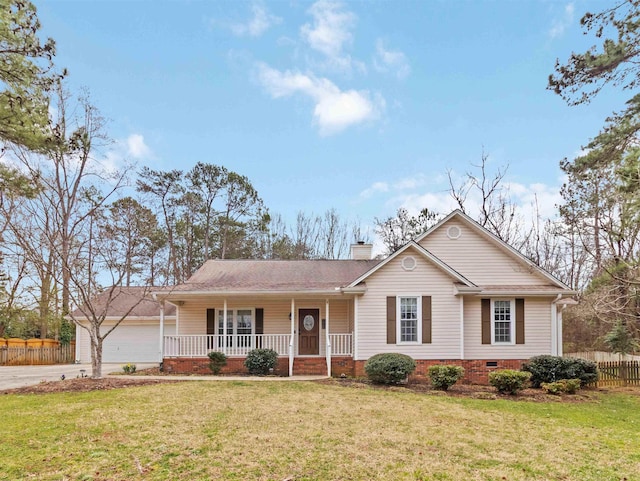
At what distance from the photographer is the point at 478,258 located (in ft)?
53.2

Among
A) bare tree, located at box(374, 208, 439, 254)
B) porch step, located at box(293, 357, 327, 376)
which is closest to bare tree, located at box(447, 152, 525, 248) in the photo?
bare tree, located at box(374, 208, 439, 254)

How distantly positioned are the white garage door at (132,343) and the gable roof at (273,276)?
556cm

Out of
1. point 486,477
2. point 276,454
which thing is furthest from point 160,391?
point 486,477

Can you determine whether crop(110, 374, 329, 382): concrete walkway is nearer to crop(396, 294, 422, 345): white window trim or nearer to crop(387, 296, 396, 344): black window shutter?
crop(387, 296, 396, 344): black window shutter

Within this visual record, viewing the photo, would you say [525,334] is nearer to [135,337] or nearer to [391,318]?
[391,318]

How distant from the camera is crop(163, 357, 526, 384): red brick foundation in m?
14.6

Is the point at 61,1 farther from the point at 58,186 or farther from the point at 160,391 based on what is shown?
the point at 58,186

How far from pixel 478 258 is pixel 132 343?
53.4 feet

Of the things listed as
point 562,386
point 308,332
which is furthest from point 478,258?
point 308,332

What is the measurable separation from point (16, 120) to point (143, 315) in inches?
579

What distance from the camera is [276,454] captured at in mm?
6336

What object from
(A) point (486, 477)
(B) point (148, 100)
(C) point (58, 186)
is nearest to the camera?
(A) point (486, 477)

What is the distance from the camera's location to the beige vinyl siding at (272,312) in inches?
675

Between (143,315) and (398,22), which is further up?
(398,22)
